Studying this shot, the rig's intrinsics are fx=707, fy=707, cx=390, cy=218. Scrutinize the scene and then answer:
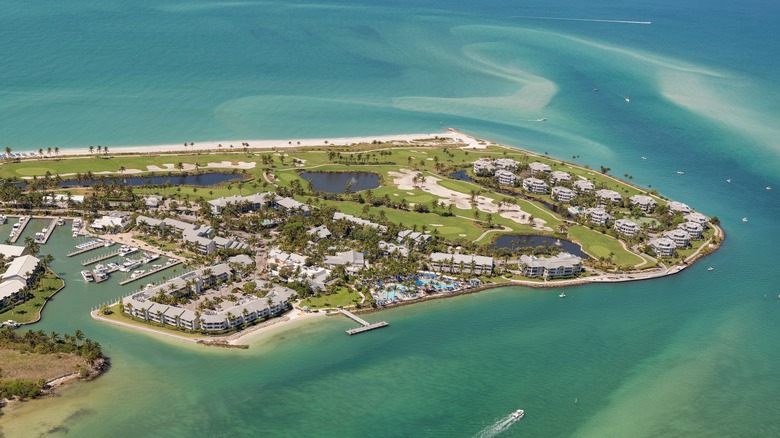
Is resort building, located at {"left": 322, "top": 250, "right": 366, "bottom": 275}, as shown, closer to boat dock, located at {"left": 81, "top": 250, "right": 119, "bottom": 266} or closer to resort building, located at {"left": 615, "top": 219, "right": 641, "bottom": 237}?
boat dock, located at {"left": 81, "top": 250, "right": 119, "bottom": 266}

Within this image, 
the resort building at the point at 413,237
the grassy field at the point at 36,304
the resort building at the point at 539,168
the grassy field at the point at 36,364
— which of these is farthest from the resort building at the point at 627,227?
the grassy field at the point at 36,304

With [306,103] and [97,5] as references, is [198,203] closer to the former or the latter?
[306,103]

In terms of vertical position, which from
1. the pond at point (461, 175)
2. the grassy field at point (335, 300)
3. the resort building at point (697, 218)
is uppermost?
the pond at point (461, 175)

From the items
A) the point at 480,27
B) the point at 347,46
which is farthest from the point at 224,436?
the point at 480,27

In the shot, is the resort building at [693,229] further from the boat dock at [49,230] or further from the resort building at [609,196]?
the boat dock at [49,230]

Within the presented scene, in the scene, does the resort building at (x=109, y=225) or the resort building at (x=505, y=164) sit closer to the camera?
the resort building at (x=109, y=225)

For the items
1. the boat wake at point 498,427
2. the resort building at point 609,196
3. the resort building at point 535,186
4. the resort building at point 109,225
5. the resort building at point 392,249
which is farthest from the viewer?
the resort building at point 535,186

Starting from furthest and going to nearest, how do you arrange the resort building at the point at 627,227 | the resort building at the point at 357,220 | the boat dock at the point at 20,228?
the resort building at the point at 627,227
the resort building at the point at 357,220
the boat dock at the point at 20,228
